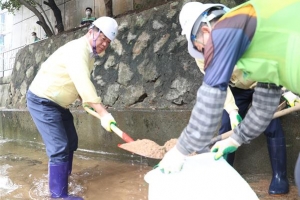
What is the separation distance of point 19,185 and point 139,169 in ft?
4.65

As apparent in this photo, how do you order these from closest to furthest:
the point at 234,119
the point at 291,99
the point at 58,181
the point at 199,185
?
the point at 199,185 → the point at 234,119 → the point at 291,99 → the point at 58,181

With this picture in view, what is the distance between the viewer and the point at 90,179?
372 centimetres

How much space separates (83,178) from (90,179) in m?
0.10

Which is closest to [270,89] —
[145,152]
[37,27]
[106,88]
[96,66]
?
[145,152]

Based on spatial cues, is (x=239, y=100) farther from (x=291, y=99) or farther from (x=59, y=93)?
(x=59, y=93)

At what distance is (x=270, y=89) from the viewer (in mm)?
1688

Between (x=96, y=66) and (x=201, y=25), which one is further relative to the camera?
(x=96, y=66)

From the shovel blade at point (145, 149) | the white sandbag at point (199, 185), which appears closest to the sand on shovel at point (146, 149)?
the shovel blade at point (145, 149)

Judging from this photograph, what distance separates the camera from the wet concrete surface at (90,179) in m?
3.05

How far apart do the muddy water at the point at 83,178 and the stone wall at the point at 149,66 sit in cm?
117

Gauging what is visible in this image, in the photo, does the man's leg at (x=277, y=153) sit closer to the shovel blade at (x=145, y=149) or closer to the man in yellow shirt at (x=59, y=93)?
the shovel blade at (x=145, y=149)

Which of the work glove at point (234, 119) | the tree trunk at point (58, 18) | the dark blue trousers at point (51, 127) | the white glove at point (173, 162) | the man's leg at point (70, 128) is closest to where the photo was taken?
the white glove at point (173, 162)

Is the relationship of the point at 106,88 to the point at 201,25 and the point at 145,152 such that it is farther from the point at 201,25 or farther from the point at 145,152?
the point at 201,25

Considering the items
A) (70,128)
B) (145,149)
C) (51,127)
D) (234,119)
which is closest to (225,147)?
(234,119)
